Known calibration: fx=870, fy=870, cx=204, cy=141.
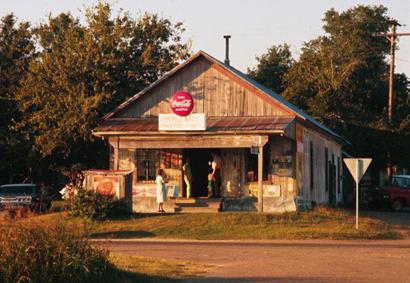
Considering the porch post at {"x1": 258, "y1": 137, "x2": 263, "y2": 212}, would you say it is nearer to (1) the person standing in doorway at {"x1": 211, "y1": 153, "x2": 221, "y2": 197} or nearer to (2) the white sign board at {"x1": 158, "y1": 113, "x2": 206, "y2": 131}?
(2) the white sign board at {"x1": 158, "y1": 113, "x2": 206, "y2": 131}

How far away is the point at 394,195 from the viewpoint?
4497cm

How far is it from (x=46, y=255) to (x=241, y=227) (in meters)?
17.5

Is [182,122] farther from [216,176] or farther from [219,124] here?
[216,176]

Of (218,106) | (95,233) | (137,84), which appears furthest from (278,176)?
(137,84)

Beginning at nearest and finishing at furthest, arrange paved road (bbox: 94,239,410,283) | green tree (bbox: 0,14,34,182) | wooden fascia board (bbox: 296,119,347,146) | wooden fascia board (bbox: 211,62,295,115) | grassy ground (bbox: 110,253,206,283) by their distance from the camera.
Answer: grassy ground (bbox: 110,253,206,283) → paved road (bbox: 94,239,410,283) → wooden fascia board (bbox: 211,62,295,115) → wooden fascia board (bbox: 296,119,347,146) → green tree (bbox: 0,14,34,182)

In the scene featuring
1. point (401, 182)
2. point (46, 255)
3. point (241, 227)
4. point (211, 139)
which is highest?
point (211, 139)

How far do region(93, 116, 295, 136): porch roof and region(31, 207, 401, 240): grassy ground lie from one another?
3.33 m

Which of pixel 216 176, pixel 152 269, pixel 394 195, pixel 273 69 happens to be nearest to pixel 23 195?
pixel 216 176

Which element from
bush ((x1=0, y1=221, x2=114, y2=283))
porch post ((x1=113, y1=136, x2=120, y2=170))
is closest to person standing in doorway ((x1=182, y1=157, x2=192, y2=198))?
porch post ((x1=113, y1=136, x2=120, y2=170))

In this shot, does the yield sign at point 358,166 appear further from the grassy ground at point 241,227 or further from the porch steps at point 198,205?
the porch steps at point 198,205

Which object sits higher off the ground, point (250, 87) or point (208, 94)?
point (250, 87)

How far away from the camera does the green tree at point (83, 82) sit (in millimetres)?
39969

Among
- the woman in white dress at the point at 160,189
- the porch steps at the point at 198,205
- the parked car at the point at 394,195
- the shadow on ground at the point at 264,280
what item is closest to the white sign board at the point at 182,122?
the woman in white dress at the point at 160,189

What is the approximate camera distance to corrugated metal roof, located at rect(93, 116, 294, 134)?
33312mm
